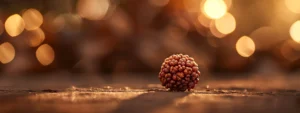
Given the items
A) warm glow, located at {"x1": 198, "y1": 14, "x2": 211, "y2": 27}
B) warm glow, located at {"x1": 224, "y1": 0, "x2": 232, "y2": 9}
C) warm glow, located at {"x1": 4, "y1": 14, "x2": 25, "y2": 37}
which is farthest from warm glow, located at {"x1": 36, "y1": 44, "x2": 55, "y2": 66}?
warm glow, located at {"x1": 224, "y1": 0, "x2": 232, "y2": 9}

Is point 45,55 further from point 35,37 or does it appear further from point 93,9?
→ point 93,9

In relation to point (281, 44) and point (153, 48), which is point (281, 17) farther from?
point (153, 48)

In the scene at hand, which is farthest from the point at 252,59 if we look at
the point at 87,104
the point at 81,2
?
the point at 87,104

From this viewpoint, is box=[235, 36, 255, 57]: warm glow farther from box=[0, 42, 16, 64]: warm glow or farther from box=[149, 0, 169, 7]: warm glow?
box=[0, 42, 16, 64]: warm glow

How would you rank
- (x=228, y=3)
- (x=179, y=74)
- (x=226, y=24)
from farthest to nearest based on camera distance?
(x=226, y=24)
(x=228, y=3)
(x=179, y=74)

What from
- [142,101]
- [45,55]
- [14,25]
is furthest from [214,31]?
[142,101]

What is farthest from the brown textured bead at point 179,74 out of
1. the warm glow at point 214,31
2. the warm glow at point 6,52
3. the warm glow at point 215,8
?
the warm glow at point 6,52

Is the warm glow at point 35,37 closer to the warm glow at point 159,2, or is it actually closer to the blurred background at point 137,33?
the blurred background at point 137,33
